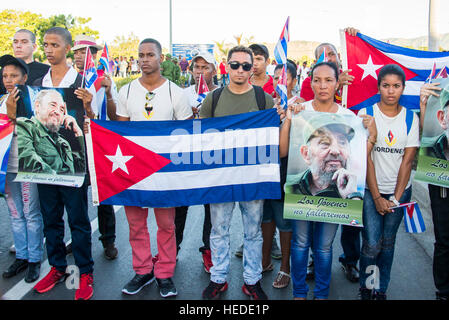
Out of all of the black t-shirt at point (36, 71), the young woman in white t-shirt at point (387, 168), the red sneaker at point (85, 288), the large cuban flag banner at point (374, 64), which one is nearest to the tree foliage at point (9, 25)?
the black t-shirt at point (36, 71)

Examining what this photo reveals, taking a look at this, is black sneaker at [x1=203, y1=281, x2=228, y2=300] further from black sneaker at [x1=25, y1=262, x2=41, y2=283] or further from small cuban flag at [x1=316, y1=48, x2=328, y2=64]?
small cuban flag at [x1=316, y1=48, x2=328, y2=64]

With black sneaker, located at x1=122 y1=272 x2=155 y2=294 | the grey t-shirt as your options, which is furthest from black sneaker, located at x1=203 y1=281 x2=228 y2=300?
the grey t-shirt

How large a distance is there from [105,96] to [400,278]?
380cm

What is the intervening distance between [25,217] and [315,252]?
3.05 m

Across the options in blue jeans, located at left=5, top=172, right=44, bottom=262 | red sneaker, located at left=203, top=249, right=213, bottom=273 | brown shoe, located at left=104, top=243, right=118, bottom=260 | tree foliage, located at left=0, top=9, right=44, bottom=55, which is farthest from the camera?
tree foliage, located at left=0, top=9, right=44, bottom=55

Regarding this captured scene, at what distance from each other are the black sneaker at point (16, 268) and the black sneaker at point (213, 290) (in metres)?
2.09

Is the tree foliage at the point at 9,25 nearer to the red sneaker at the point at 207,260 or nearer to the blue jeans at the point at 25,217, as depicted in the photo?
the blue jeans at the point at 25,217

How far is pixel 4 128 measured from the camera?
13.3ft

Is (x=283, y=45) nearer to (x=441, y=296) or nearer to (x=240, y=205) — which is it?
(x=240, y=205)

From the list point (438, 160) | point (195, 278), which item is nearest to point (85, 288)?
point (195, 278)

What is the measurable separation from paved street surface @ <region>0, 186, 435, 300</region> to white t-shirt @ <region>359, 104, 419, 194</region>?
1.21 meters

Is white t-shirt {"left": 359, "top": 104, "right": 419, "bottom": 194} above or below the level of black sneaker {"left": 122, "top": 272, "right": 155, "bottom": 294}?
above

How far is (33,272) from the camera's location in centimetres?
418

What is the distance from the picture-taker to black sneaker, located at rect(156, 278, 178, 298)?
3.90 metres
